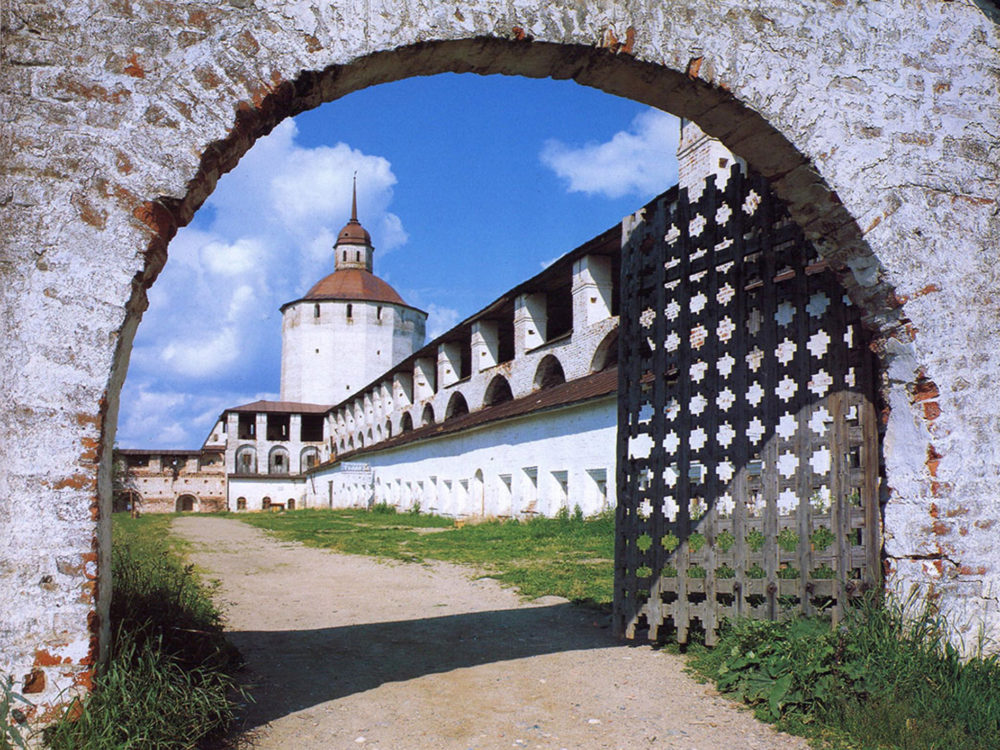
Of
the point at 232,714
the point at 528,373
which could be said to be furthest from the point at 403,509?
the point at 232,714

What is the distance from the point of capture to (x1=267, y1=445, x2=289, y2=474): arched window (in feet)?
162

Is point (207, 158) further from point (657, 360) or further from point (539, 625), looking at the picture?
point (539, 625)

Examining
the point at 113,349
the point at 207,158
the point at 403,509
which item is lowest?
the point at 403,509

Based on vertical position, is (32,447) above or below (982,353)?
below

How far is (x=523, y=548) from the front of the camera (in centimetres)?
1222

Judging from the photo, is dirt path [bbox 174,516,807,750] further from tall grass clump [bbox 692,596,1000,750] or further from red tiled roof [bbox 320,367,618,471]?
red tiled roof [bbox 320,367,618,471]

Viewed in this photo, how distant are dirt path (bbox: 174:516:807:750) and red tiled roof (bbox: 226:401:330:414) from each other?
42.1 m

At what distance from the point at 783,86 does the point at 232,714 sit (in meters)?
4.40

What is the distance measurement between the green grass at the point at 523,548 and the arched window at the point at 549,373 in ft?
12.5

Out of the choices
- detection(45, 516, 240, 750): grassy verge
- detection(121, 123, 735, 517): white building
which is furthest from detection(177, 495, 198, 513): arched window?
detection(45, 516, 240, 750): grassy verge

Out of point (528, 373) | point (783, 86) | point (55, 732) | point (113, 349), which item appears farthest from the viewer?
point (528, 373)

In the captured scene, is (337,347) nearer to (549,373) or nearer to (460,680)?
(549,373)

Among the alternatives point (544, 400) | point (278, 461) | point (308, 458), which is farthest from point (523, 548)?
point (308, 458)

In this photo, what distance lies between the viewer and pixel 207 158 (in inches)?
143
